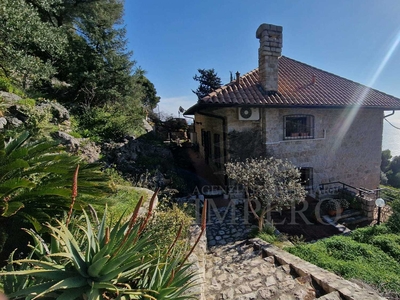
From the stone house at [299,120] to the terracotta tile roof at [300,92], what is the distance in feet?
0.14

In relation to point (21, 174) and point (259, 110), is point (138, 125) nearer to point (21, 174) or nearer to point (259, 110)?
point (259, 110)

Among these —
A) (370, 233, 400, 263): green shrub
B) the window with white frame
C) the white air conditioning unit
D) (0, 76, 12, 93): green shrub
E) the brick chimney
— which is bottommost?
(370, 233, 400, 263): green shrub

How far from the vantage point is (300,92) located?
31.5 feet


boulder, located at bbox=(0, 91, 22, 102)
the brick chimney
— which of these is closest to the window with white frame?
the brick chimney

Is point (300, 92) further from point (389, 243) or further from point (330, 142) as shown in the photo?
point (389, 243)

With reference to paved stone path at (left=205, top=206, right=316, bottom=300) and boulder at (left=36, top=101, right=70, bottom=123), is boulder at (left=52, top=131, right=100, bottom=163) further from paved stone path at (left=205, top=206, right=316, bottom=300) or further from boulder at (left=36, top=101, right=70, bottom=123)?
paved stone path at (left=205, top=206, right=316, bottom=300)

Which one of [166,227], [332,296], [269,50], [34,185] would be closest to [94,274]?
[34,185]

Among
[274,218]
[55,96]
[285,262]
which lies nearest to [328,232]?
[274,218]

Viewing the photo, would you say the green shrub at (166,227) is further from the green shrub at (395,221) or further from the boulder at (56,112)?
the boulder at (56,112)

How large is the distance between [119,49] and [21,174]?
12.1m

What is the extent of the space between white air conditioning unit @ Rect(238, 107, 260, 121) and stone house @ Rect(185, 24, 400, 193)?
42mm

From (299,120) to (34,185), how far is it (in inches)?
392

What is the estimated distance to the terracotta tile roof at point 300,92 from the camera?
329 inches

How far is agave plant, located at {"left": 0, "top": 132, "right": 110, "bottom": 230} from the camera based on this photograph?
2.99m
